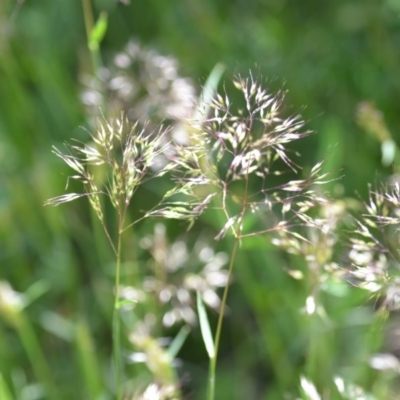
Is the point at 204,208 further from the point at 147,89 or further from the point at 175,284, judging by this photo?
the point at 147,89

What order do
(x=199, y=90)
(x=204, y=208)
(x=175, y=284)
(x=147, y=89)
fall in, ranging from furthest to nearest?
(x=199, y=90) < (x=147, y=89) < (x=175, y=284) < (x=204, y=208)

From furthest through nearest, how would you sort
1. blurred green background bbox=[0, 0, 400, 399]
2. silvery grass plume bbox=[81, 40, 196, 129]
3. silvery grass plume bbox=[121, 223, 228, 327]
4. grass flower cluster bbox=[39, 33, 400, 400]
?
1. blurred green background bbox=[0, 0, 400, 399]
2. silvery grass plume bbox=[81, 40, 196, 129]
3. silvery grass plume bbox=[121, 223, 228, 327]
4. grass flower cluster bbox=[39, 33, 400, 400]

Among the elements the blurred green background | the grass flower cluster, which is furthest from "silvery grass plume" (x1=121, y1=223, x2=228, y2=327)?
the blurred green background

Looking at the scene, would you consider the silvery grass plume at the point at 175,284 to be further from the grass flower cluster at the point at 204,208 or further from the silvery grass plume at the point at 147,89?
the silvery grass plume at the point at 147,89

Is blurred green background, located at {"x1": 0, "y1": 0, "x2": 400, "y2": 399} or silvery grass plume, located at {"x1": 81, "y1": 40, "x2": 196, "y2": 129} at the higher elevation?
silvery grass plume, located at {"x1": 81, "y1": 40, "x2": 196, "y2": 129}

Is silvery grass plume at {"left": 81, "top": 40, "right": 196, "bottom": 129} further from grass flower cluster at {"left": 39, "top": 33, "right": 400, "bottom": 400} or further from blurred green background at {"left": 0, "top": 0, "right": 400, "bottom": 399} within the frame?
blurred green background at {"left": 0, "top": 0, "right": 400, "bottom": 399}

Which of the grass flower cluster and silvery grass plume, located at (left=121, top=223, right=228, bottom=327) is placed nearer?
the grass flower cluster

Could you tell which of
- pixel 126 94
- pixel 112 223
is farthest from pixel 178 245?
pixel 112 223

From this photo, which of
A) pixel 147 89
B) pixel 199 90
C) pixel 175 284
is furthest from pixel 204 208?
pixel 199 90

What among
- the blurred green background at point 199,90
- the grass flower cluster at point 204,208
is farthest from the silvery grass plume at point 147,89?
the blurred green background at point 199,90
